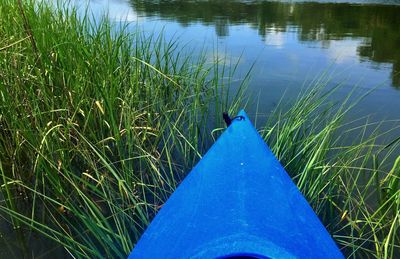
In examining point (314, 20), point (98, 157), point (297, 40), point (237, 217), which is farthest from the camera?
point (314, 20)

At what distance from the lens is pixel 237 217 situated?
1.34 meters

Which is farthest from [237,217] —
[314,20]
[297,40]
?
[314,20]

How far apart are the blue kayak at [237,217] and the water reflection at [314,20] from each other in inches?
146

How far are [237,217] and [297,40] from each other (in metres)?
6.34

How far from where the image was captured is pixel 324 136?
217cm

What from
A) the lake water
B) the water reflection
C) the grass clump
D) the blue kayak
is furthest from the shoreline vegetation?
the water reflection

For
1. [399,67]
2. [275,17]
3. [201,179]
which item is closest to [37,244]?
[201,179]

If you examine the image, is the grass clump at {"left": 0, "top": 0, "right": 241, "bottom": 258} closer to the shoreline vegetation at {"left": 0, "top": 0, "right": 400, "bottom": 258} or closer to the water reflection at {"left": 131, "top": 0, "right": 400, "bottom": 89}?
the shoreline vegetation at {"left": 0, "top": 0, "right": 400, "bottom": 258}

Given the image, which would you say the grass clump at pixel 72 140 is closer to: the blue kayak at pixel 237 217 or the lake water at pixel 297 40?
the blue kayak at pixel 237 217

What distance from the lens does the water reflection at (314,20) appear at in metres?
6.84

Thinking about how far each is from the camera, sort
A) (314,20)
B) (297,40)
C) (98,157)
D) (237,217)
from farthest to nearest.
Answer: (314,20), (297,40), (98,157), (237,217)

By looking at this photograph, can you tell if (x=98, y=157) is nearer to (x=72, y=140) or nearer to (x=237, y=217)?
(x=72, y=140)

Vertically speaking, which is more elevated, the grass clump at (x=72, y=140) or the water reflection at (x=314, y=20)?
the water reflection at (x=314, y=20)

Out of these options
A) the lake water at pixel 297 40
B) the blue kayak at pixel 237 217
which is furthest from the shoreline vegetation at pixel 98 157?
the lake water at pixel 297 40
